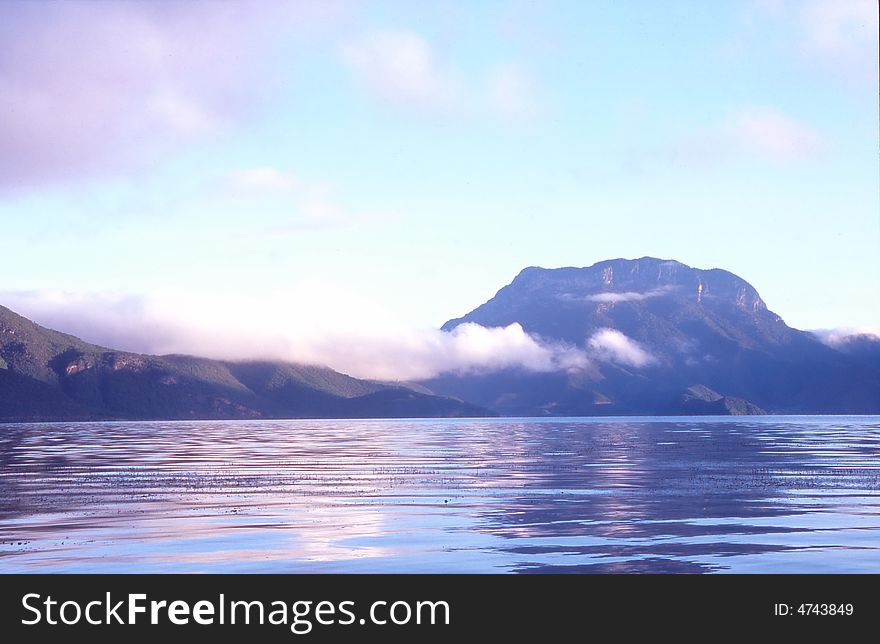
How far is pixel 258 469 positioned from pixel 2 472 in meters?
19.6

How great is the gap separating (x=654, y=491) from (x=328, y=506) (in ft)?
64.9

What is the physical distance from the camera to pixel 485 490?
63031mm
